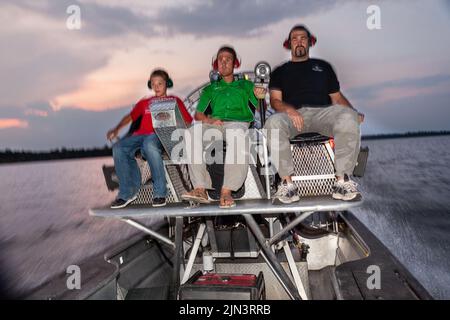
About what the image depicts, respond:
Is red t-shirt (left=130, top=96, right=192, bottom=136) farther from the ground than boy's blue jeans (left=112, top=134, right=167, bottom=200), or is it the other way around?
red t-shirt (left=130, top=96, right=192, bottom=136)

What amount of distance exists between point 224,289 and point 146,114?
2084 mm

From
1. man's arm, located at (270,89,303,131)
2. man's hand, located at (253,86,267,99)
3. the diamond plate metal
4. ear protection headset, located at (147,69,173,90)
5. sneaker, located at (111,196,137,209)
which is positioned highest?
ear protection headset, located at (147,69,173,90)

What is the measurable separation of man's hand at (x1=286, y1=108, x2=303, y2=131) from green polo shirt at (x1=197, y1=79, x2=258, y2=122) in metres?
0.51

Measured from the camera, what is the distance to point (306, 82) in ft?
12.5

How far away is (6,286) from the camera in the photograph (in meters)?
9.12

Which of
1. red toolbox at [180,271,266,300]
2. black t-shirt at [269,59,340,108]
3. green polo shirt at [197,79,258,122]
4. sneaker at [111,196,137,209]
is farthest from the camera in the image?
black t-shirt at [269,59,340,108]

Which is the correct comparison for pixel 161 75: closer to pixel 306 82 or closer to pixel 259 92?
pixel 259 92

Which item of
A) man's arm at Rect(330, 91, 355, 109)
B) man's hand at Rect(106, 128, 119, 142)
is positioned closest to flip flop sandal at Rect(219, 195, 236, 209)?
man's hand at Rect(106, 128, 119, 142)

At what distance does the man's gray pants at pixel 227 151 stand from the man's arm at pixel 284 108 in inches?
15.6

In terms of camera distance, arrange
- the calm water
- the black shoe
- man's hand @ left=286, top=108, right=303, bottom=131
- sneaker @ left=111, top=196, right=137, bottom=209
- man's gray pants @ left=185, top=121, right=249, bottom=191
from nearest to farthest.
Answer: man's gray pants @ left=185, top=121, right=249, bottom=191, man's hand @ left=286, top=108, right=303, bottom=131, the black shoe, sneaker @ left=111, top=196, right=137, bottom=209, the calm water

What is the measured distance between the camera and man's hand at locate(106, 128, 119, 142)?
3.79 m

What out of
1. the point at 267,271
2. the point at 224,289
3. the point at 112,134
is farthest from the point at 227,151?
the point at 267,271

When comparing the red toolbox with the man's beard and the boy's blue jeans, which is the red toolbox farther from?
the man's beard
